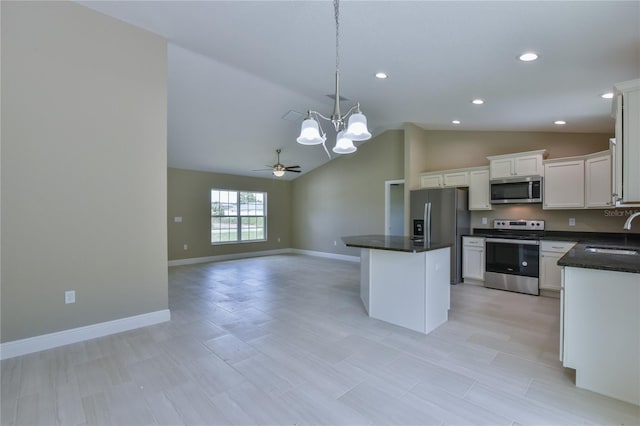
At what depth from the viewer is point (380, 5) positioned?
244 centimetres

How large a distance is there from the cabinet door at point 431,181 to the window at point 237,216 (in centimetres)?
487

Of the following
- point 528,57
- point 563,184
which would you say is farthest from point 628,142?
point 563,184

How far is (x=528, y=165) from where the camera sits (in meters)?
4.69

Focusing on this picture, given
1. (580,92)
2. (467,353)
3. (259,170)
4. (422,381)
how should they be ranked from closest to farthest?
1. (422,381)
2. (467,353)
3. (580,92)
4. (259,170)

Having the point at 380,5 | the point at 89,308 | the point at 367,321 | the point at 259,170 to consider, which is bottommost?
the point at 367,321

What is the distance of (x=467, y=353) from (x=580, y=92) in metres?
3.16

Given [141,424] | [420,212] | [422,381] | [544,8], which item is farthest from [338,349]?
[420,212]

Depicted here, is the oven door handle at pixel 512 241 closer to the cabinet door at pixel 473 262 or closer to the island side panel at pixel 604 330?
the cabinet door at pixel 473 262

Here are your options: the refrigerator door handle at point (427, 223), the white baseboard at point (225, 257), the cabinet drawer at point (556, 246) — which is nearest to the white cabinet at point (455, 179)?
the refrigerator door handle at point (427, 223)

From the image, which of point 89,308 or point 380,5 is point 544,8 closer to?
point 380,5

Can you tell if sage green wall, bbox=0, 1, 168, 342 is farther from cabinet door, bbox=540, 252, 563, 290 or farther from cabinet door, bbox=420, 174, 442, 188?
cabinet door, bbox=540, 252, 563, 290

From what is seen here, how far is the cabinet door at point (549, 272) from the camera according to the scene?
4.28m

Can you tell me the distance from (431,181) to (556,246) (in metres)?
2.26

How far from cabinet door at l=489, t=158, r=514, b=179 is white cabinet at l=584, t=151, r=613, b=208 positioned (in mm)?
929
